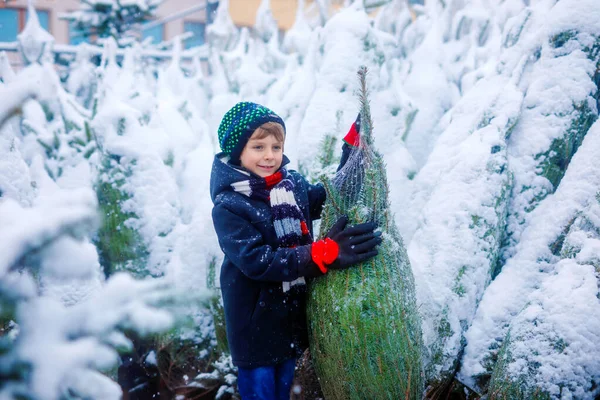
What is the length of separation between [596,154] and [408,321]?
122cm

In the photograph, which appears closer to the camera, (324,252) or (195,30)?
(324,252)

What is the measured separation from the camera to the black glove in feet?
5.73

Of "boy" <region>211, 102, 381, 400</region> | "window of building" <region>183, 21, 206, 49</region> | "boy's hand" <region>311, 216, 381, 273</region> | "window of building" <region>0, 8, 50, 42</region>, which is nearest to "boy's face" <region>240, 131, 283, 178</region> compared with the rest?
"boy" <region>211, 102, 381, 400</region>

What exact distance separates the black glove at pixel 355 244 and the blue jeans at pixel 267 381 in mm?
673

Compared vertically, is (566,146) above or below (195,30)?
below

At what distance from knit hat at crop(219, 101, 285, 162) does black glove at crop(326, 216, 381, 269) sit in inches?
23.8

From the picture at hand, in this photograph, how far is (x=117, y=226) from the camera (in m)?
3.21

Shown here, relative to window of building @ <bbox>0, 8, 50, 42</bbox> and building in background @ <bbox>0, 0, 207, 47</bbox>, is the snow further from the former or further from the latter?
window of building @ <bbox>0, 8, 50, 42</bbox>

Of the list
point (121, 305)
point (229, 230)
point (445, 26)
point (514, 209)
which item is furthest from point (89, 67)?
point (121, 305)

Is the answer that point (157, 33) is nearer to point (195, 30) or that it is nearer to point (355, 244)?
point (195, 30)

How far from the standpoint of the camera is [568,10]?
2.46 meters

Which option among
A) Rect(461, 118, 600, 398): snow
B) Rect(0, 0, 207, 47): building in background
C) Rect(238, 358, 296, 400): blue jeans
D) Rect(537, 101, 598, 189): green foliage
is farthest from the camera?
Rect(0, 0, 207, 47): building in background

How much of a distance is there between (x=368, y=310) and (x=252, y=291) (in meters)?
0.56

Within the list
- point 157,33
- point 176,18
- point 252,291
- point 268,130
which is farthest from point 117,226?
point 157,33
